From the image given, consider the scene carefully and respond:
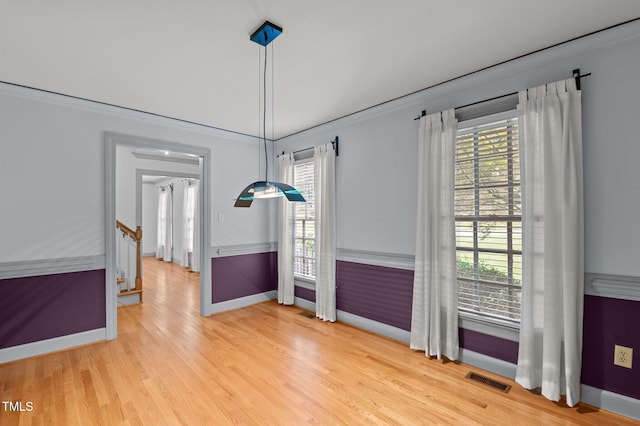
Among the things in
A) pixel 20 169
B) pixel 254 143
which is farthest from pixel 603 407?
pixel 20 169

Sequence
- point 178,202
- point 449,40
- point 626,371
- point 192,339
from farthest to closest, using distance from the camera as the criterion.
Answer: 1. point 178,202
2. point 192,339
3. point 449,40
4. point 626,371

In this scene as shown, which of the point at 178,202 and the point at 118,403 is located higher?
the point at 178,202

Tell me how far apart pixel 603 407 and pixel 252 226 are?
4.39m

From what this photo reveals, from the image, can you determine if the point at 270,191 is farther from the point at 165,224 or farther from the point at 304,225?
the point at 165,224

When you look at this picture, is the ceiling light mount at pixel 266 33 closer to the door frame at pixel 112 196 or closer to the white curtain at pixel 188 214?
the door frame at pixel 112 196

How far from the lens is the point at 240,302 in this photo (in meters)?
4.70

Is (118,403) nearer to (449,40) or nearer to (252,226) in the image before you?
(252,226)

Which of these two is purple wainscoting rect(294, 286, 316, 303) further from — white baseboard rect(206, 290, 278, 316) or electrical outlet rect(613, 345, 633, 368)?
electrical outlet rect(613, 345, 633, 368)

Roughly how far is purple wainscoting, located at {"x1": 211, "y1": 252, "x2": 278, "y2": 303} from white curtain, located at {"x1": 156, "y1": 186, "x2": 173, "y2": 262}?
212 inches

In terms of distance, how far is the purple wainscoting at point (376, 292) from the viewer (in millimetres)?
3369

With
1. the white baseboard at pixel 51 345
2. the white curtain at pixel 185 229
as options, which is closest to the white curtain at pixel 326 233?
the white baseboard at pixel 51 345

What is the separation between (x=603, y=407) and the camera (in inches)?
85.8

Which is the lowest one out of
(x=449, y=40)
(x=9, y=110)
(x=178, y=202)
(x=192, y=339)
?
(x=192, y=339)

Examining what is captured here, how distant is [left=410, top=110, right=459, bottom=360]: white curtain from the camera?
2914 mm
